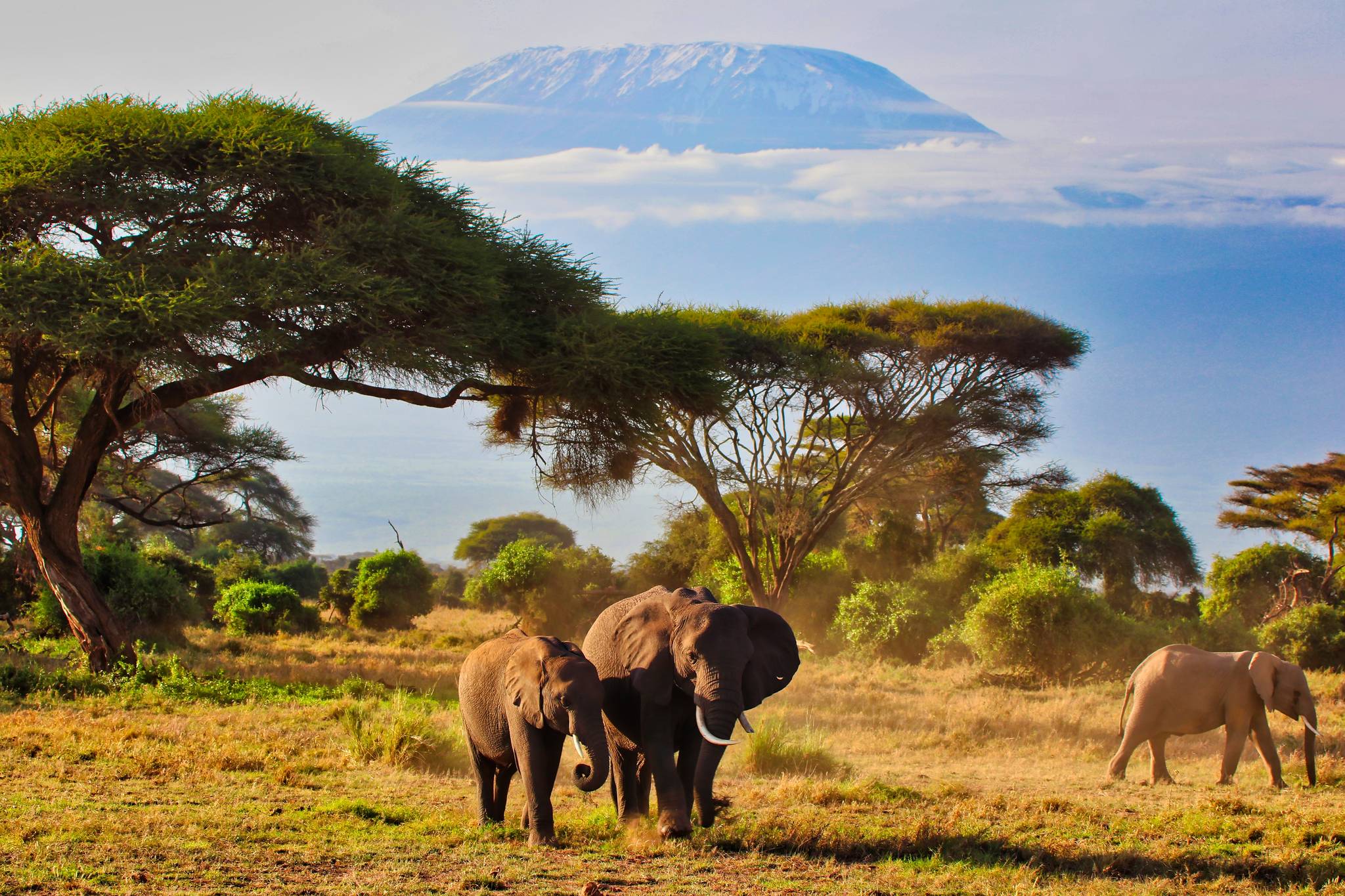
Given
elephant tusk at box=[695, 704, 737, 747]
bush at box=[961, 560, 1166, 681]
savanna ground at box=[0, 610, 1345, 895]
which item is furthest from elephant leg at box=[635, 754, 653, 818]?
bush at box=[961, 560, 1166, 681]

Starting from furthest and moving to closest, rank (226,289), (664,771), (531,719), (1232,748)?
(226,289), (1232,748), (664,771), (531,719)

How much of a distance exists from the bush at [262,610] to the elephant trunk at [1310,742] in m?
20.1

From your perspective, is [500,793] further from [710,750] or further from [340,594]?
[340,594]

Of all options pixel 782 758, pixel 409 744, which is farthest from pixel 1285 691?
pixel 409 744

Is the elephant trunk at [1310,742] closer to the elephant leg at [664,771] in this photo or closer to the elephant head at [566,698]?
the elephant leg at [664,771]

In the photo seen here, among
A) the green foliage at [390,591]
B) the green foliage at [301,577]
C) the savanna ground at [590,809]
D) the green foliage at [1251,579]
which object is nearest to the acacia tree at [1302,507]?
the green foliage at [1251,579]

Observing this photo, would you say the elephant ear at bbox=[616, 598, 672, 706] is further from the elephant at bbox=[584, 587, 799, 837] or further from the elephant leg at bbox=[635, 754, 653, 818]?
the elephant leg at bbox=[635, 754, 653, 818]

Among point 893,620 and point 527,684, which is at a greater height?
point 527,684

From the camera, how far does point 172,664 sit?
1480 cm

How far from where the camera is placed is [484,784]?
782 centimetres

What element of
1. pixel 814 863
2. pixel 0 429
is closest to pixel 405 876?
pixel 814 863

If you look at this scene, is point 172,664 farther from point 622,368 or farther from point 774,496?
point 774,496

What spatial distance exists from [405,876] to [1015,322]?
2149 centimetres

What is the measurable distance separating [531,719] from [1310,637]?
Answer: 19636 millimetres
